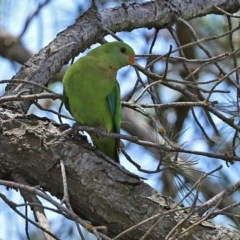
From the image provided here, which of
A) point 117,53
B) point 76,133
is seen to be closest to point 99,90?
point 117,53

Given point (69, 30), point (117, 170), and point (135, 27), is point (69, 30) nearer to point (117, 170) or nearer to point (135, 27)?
point (135, 27)

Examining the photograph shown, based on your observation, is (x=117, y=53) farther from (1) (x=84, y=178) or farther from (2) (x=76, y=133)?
(1) (x=84, y=178)

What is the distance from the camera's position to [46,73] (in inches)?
90.4

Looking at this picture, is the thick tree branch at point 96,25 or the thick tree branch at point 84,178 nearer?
the thick tree branch at point 84,178

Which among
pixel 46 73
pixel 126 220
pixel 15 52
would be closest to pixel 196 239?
pixel 126 220

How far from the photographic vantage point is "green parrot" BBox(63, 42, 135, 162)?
8.08 feet

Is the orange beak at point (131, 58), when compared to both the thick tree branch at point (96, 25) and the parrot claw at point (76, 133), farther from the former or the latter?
the parrot claw at point (76, 133)

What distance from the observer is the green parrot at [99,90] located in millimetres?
2463

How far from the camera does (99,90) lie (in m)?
2.54

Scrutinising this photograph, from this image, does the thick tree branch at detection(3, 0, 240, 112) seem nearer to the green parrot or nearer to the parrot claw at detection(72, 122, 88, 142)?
the green parrot

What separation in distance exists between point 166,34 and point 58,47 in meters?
2.26

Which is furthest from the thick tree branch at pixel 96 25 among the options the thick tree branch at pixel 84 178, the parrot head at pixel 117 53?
the thick tree branch at pixel 84 178

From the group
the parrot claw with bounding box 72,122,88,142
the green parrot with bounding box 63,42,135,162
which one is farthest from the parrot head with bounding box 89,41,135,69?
the parrot claw with bounding box 72,122,88,142

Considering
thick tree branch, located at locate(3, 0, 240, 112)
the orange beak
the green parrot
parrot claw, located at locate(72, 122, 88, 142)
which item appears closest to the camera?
parrot claw, located at locate(72, 122, 88, 142)
